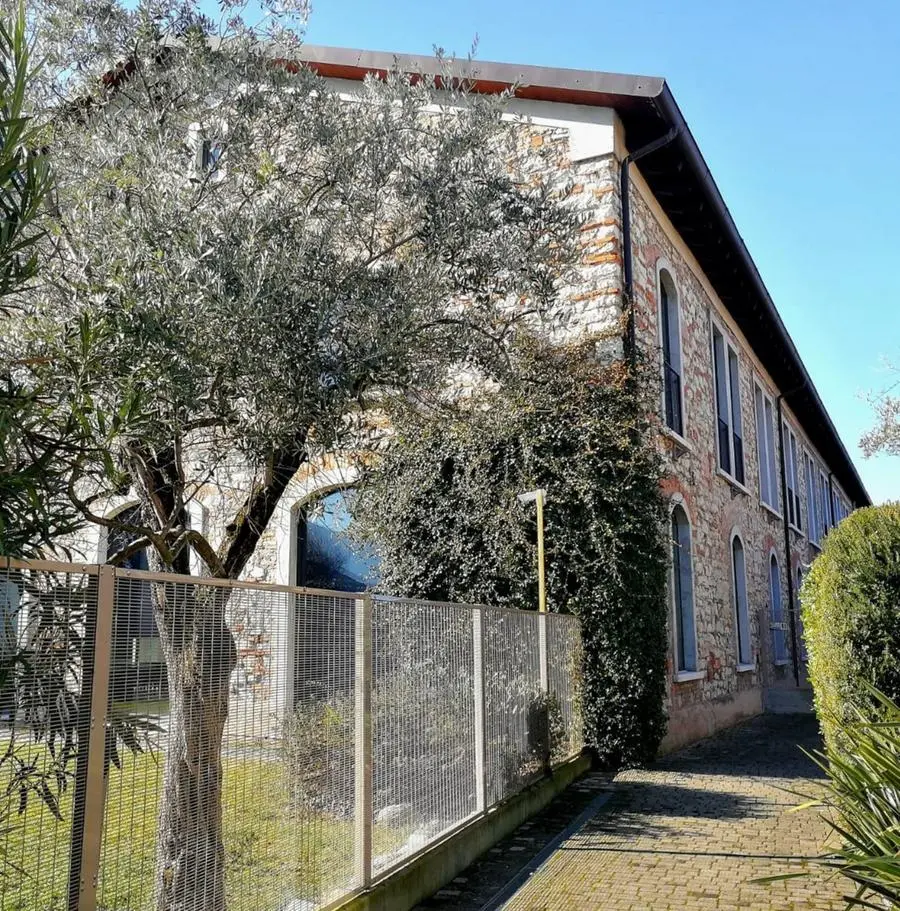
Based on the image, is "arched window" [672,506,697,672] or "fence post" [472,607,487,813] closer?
"fence post" [472,607,487,813]

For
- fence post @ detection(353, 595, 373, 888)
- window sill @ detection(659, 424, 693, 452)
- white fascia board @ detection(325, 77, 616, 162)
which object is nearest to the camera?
fence post @ detection(353, 595, 373, 888)

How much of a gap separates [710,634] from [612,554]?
14.8ft

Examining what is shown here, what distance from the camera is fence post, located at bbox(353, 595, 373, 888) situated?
15.0ft

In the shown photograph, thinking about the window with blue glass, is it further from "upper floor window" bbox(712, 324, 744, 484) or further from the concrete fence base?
"upper floor window" bbox(712, 324, 744, 484)

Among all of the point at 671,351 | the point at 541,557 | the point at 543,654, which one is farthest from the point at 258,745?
the point at 671,351

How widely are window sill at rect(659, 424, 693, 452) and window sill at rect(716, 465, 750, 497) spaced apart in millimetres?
1979

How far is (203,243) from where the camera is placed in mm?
4742

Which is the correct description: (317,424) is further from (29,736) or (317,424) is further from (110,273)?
(29,736)

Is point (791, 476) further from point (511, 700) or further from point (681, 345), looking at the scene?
point (511, 700)

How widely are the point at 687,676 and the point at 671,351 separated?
4208 millimetres

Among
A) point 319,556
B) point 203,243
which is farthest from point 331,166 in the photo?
point 319,556

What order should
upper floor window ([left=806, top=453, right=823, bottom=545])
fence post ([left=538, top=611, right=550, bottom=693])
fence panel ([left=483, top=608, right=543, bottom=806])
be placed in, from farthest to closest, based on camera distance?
upper floor window ([left=806, top=453, right=823, bottom=545]) → fence post ([left=538, top=611, right=550, bottom=693]) → fence panel ([left=483, top=608, right=543, bottom=806])

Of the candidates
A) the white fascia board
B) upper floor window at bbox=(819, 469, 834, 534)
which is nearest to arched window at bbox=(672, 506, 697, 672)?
the white fascia board

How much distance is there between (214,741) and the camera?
359 centimetres
